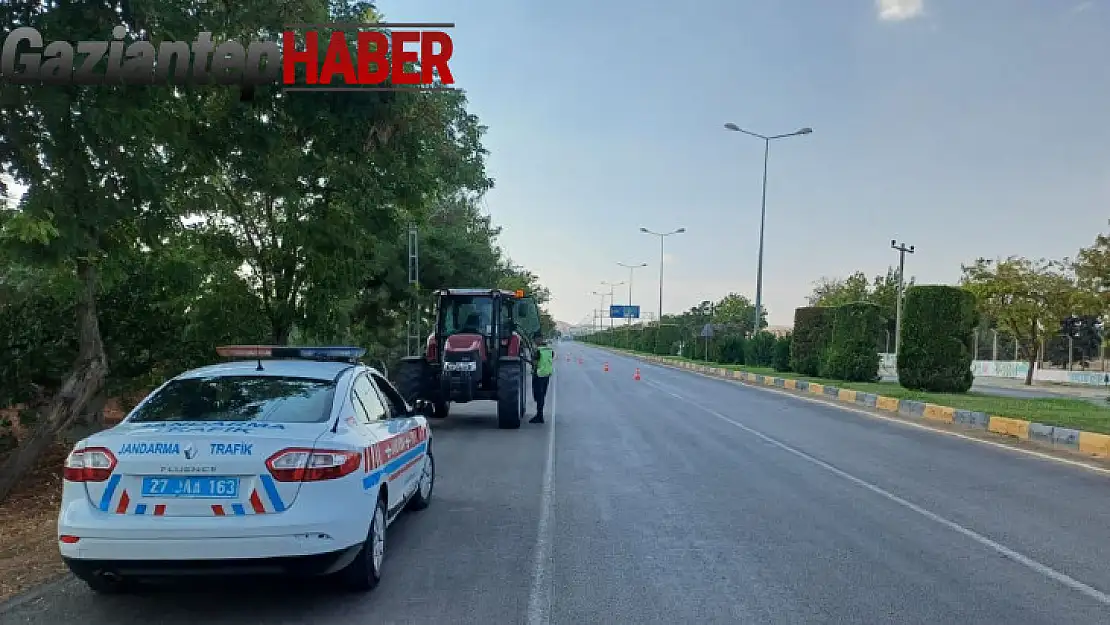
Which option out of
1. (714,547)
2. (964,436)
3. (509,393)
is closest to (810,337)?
(964,436)

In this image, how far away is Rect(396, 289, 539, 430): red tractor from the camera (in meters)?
15.6

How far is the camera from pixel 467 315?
1700cm

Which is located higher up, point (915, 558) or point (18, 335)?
point (18, 335)

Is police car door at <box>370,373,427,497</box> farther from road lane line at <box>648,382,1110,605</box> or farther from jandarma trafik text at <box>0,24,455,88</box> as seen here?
road lane line at <box>648,382,1110,605</box>

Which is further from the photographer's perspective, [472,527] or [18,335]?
[18,335]

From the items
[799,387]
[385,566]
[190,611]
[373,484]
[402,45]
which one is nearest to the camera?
[190,611]

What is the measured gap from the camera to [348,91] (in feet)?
29.9

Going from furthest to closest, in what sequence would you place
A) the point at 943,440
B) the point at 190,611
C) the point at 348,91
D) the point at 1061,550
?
the point at 943,440
the point at 348,91
the point at 1061,550
the point at 190,611

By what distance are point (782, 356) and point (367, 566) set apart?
37.7m

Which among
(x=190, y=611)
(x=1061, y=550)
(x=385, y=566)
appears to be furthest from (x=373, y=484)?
(x=1061, y=550)

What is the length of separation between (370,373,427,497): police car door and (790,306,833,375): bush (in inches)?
1208

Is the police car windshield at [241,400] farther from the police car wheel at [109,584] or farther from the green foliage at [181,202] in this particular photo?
the green foliage at [181,202]

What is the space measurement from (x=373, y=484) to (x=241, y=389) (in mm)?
1187

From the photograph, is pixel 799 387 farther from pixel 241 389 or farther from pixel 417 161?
pixel 241 389
